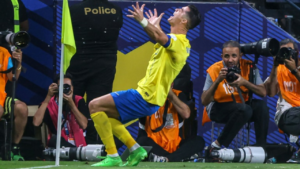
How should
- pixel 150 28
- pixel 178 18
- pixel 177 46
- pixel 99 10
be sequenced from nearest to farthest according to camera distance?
pixel 150 28
pixel 177 46
pixel 178 18
pixel 99 10

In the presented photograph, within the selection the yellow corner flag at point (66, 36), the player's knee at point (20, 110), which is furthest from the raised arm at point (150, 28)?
the player's knee at point (20, 110)

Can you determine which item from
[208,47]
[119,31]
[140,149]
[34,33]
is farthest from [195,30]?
[140,149]

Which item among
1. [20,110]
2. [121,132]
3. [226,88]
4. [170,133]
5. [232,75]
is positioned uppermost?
[232,75]

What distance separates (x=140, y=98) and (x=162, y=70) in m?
0.38

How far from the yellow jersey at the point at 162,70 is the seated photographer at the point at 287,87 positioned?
1.95 metres

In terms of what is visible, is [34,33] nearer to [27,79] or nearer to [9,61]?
[27,79]

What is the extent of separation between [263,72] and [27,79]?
359 centimetres

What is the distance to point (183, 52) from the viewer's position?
252 inches

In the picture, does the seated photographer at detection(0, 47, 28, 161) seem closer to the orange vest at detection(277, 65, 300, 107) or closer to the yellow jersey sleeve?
the yellow jersey sleeve

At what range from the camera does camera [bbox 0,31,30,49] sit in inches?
282

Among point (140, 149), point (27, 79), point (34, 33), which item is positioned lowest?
point (140, 149)

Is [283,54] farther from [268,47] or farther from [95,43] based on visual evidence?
[95,43]

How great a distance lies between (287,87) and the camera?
318 inches

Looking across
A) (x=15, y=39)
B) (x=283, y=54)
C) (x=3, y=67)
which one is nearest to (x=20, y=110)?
(x=3, y=67)
